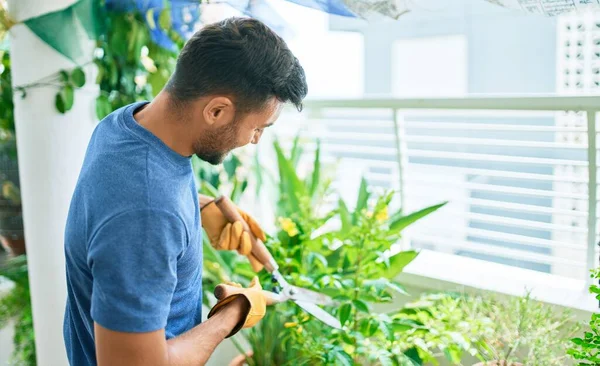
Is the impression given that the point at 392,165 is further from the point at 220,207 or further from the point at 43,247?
the point at 43,247

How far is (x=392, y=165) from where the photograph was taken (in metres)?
2.25

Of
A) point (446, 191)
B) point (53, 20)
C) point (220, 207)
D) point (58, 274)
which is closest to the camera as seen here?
point (220, 207)

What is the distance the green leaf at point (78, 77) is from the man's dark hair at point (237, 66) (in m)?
0.75

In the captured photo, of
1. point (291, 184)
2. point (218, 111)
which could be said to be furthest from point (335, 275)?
point (218, 111)

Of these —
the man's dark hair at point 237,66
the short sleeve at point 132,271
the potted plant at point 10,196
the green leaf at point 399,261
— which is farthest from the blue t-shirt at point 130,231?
the potted plant at point 10,196

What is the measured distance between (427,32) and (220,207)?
617 cm

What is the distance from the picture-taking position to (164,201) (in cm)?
104

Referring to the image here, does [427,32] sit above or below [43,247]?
above

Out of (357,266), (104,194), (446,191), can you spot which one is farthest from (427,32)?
(104,194)

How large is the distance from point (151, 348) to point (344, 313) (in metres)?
0.71

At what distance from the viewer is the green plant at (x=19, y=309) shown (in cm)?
217

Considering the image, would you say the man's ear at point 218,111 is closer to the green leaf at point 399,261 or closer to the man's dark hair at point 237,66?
the man's dark hair at point 237,66

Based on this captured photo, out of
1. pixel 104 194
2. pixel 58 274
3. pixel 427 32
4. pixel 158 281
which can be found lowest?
pixel 58 274

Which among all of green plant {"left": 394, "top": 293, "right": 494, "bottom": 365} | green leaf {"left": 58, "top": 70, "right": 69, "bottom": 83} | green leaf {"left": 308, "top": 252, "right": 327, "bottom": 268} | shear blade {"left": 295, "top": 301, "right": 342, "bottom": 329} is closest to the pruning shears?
shear blade {"left": 295, "top": 301, "right": 342, "bottom": 329}
